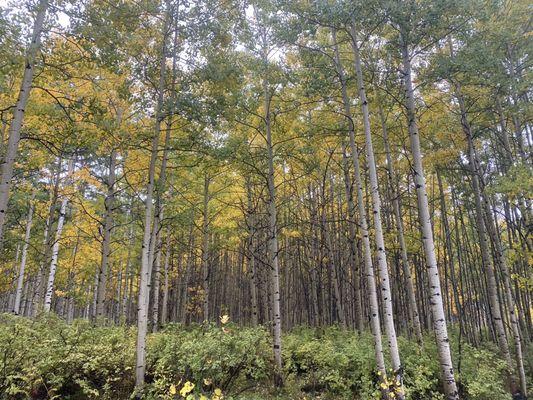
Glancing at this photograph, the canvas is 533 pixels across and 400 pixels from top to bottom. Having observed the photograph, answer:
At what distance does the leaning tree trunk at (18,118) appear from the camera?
527 cm

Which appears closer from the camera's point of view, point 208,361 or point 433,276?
point 208,361

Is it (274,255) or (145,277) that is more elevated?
(274,255)

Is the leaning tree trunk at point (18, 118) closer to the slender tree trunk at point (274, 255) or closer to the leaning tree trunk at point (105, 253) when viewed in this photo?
the leaning tree trunk at point (105, 253)

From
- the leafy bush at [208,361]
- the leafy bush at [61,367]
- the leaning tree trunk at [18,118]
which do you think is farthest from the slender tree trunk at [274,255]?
the leaning tree trunk at [18,118]

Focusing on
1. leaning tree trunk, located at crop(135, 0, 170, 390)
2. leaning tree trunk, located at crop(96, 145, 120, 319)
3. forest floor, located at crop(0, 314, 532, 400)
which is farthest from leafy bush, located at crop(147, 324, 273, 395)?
leaning tree trunk, located at crop(96, 145, 120, 319)

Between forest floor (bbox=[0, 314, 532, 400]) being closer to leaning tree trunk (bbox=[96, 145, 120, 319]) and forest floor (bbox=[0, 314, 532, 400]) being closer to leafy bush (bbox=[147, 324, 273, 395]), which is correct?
leafy bush (bbox=[147, 324, 273, 395])

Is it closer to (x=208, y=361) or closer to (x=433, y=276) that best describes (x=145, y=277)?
(x=208, y=361)

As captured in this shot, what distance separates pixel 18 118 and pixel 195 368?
5361 millimetres

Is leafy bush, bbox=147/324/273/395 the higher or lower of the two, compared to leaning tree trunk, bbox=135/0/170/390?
lower

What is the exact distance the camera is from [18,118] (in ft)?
18.0

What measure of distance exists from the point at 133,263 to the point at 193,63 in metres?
15.8

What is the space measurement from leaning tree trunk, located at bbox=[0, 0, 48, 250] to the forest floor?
2.39 metres

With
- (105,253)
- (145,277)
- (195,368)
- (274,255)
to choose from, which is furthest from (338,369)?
(105,253)

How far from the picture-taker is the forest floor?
5590mm
